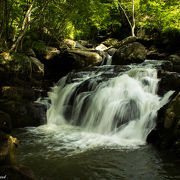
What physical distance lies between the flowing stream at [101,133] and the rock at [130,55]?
2.13 metres

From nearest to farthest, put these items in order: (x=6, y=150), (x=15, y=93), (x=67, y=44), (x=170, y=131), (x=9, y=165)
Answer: (x=9, y=165)
(x=6, y=150)
(x=170, y=131)
(x=15, y=93)
(x=67, y=44)

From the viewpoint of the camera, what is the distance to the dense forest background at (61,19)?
934 centimetres

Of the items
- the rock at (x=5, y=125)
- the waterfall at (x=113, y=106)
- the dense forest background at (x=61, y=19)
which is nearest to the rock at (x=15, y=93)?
the waterfall at (x=113, y=106)

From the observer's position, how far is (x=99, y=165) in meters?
3.68

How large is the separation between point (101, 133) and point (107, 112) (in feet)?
3.05

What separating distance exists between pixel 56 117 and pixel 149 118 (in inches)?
172

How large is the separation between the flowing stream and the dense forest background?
4.20 m

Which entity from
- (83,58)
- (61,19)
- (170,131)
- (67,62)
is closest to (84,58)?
(83,58)

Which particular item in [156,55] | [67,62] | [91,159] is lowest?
[91,159]

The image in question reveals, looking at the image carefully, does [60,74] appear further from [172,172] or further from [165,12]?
[172,172]

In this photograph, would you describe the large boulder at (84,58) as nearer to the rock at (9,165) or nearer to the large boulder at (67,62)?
the large boulder at (67,62)

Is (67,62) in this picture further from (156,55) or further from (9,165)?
(9,165)

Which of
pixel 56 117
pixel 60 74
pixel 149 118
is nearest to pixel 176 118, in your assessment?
pixel 149 118

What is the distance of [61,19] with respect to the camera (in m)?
15.1
